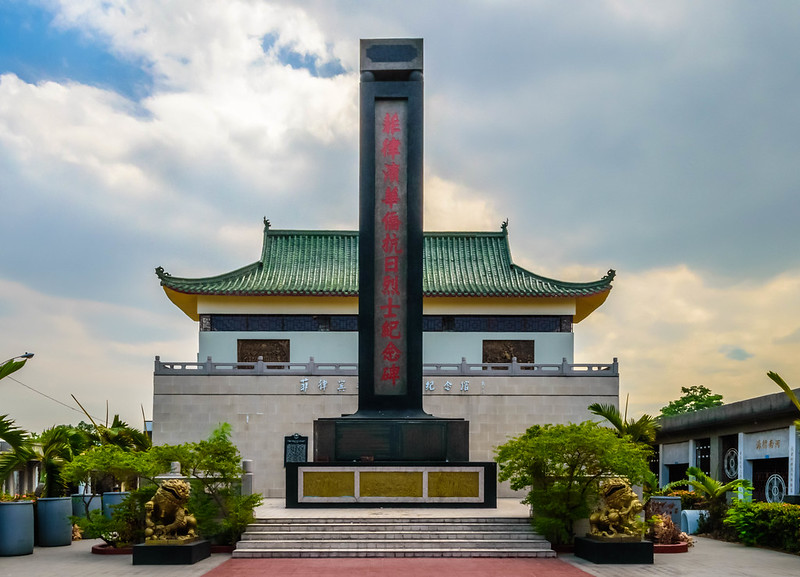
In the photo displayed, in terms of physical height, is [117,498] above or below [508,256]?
below

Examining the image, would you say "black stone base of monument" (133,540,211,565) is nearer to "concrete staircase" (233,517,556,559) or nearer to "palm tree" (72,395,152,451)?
"concrete staircase" (233,517,556,559)

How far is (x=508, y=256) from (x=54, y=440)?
18.6 m

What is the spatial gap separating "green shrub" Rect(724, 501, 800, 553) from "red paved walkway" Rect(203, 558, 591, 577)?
14.6 ft

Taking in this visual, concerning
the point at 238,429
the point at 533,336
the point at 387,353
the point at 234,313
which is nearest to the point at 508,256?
the point at 533,336

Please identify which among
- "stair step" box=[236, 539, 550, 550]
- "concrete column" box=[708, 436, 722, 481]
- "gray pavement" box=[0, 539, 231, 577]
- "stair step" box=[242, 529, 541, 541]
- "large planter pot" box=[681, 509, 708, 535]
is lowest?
"large planter pot" box=[681, 509, 708, 535]

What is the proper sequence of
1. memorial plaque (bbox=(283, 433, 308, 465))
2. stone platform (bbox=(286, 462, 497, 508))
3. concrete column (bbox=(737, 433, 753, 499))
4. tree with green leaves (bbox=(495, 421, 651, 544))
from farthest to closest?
memorial plaque (bbox=(283, 433, 308, 465))
concrete column (bbox=(737, 433, 753, 499))
stone platform (bbox=(286, 462, 497, 508))
tree with green leaves (bbox=(495, 421, 651, 544))

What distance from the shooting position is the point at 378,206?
18.0 meters

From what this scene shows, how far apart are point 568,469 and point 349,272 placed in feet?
54.7

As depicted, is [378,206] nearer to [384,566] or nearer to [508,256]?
[384,566]

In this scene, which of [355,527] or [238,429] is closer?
[355,527]

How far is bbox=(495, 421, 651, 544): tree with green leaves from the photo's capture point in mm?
13641

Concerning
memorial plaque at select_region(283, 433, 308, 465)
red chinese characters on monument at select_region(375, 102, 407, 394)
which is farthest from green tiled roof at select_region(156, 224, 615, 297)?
red chinese characters on monument at select_region(375, 102, 407, 394)

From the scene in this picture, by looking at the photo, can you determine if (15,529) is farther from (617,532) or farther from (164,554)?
(617,532)

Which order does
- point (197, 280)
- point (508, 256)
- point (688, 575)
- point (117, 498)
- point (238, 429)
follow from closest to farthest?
1. point (688, 575)
2. point (117, 498)
3. point (238, 429)
4. point (197, 280)
5. point (508, 256)
